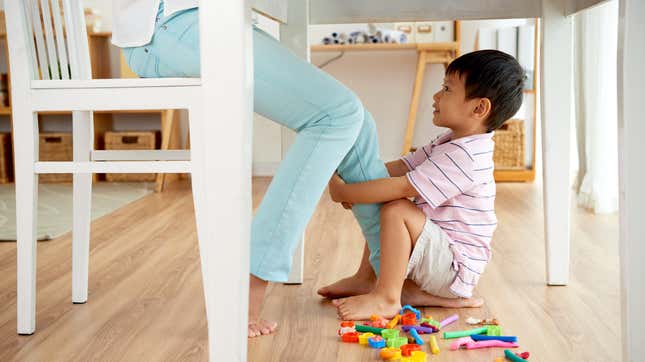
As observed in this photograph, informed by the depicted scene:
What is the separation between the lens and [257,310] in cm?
126

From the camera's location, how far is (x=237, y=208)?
3.13 feet

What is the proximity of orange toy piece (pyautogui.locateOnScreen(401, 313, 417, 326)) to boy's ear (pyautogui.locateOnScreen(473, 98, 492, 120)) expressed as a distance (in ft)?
1.32

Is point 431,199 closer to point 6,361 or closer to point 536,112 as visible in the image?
point 6,361

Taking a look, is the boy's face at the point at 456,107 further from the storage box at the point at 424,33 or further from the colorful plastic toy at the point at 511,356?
the storage box at the point at 424,33

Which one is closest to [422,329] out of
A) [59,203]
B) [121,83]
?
[121,83]

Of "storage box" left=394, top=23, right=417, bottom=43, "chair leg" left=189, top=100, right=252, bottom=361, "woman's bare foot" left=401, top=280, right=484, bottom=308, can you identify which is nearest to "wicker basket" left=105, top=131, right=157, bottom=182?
"storage box" left=394, top=23, right=417, bottom=43

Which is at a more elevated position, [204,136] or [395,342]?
[204,136]

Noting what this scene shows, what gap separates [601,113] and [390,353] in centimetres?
186

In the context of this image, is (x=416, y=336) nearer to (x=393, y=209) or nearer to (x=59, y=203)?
(x=393, y=209)

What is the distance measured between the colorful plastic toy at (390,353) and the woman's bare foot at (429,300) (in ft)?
0.99

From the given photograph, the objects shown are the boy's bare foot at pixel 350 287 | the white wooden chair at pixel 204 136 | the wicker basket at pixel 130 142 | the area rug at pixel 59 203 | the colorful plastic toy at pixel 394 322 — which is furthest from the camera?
the wicker basket at pixel 130 142

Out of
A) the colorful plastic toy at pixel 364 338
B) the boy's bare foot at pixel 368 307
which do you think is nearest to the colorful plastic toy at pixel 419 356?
the colorful plastic toy at pixel 364 338

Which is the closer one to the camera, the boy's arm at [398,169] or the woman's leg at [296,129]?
the woman's leg at [296,129]

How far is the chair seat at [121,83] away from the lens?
3.44 ft
